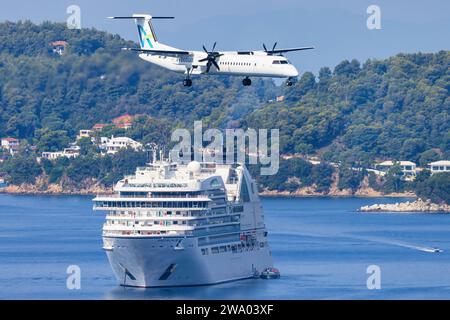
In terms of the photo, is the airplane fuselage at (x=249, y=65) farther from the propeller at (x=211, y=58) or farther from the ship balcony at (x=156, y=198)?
the ship balcony at (x=156, y=198)

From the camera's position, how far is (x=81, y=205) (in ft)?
528

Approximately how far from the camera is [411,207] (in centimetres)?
15425

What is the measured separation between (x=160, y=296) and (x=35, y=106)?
Result: 133 metres

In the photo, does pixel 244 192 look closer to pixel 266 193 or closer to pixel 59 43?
pixel 266 193

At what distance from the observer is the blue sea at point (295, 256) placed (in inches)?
2719

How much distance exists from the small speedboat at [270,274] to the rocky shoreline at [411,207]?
243ft

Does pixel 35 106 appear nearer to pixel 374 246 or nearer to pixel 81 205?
pixel 81 205

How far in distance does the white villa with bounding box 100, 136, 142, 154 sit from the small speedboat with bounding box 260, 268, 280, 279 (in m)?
117

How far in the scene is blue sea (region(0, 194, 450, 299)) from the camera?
69.1 meters

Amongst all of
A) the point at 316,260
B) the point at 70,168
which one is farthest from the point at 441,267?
the point at 70,168

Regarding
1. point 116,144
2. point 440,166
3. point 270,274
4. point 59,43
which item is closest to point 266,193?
point 440,166

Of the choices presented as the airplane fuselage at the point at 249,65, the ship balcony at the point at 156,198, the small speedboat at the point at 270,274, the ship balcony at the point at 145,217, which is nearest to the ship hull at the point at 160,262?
the ship balcony at the point at 145,217

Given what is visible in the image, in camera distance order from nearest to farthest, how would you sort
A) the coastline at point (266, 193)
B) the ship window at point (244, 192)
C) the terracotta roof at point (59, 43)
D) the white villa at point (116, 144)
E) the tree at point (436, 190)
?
the ship window at point (244, 192)
the tree at point (436, 190)
the coastline at point (266, 193)
the terracotta roof at point (59, 43)
the white villa at point (116, 144)

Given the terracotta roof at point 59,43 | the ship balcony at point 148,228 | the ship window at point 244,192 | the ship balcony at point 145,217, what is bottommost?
the ship balcony at point 148,228
